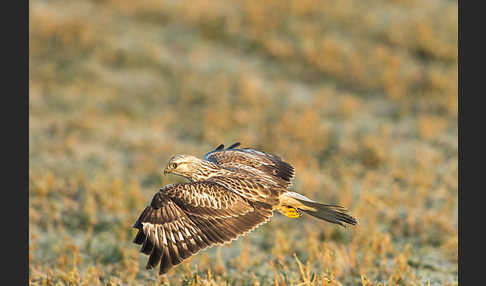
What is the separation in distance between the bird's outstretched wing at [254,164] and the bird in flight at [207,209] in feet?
0.09

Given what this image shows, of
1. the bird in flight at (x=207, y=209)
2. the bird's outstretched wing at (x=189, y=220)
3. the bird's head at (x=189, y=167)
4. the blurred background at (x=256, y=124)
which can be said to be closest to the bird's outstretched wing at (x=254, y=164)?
the bird in flight at (x=207, y=209)

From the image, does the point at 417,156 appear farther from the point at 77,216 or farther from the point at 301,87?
the point at 77,216

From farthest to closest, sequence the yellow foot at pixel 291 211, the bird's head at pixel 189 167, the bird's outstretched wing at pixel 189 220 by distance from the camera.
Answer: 1. the yellow foot at pixel 291 211
2. the bird's head at pixel 189 167
3. the bird's outstretched wing at pixel 189 220

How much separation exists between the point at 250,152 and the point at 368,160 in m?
4.93

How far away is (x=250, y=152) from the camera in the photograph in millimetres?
7141

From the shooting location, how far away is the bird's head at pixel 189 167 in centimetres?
591

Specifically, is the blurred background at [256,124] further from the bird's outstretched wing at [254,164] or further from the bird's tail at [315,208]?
the bird's outstretched wing at [254,164]

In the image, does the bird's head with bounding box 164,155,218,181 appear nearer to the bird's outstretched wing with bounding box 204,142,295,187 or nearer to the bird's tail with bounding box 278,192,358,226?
the bird's outstretched wing with bounding box 204,142,295,187

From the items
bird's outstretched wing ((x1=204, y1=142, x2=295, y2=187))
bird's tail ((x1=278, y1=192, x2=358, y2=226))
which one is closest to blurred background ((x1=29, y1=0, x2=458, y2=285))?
bird's tail ((x1=278, y1=192, x2=358, y2=226))

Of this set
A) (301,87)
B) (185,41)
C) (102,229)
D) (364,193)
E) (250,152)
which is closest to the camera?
(250,152)

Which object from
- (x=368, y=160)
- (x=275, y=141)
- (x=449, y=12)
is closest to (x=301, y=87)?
(x=275, y=141)

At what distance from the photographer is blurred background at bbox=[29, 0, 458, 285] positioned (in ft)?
25.8

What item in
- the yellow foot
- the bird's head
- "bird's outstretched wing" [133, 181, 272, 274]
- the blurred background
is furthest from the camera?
the blurred background

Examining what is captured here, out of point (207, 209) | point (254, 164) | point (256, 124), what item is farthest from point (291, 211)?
point (256, 124)
